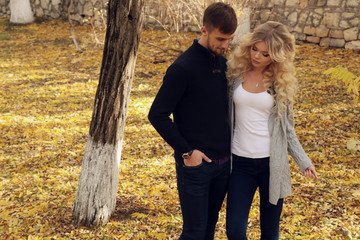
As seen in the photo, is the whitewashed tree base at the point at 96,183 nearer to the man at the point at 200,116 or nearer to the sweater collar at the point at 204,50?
the man at the point at 200,116

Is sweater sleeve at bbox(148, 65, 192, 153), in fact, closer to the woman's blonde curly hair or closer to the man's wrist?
the man's wrist

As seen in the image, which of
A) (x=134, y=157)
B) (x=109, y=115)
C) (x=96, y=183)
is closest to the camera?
(x=109, y=115)

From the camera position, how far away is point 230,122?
106 inches

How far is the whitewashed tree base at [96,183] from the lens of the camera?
374 centimetres

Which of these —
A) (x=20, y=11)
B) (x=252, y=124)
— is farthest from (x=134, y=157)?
(x=20, y=11)

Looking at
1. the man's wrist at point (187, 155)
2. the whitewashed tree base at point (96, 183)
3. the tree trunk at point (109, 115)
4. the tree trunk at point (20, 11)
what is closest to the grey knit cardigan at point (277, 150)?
the man's wrist at point (187, 155)

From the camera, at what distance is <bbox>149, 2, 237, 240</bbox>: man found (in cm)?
235

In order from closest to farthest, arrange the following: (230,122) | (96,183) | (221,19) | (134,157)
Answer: (221,19), (230,122), (96,183), (134,157)

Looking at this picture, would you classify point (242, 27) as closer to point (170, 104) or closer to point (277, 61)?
point (277, 61)

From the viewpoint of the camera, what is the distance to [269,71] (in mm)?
2648

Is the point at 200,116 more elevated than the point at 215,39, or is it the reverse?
the point at 215,39

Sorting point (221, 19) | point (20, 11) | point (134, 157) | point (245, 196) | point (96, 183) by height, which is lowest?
point (134, 157)

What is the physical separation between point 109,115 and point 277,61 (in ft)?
5.74

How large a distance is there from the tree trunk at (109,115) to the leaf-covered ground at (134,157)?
26cm
